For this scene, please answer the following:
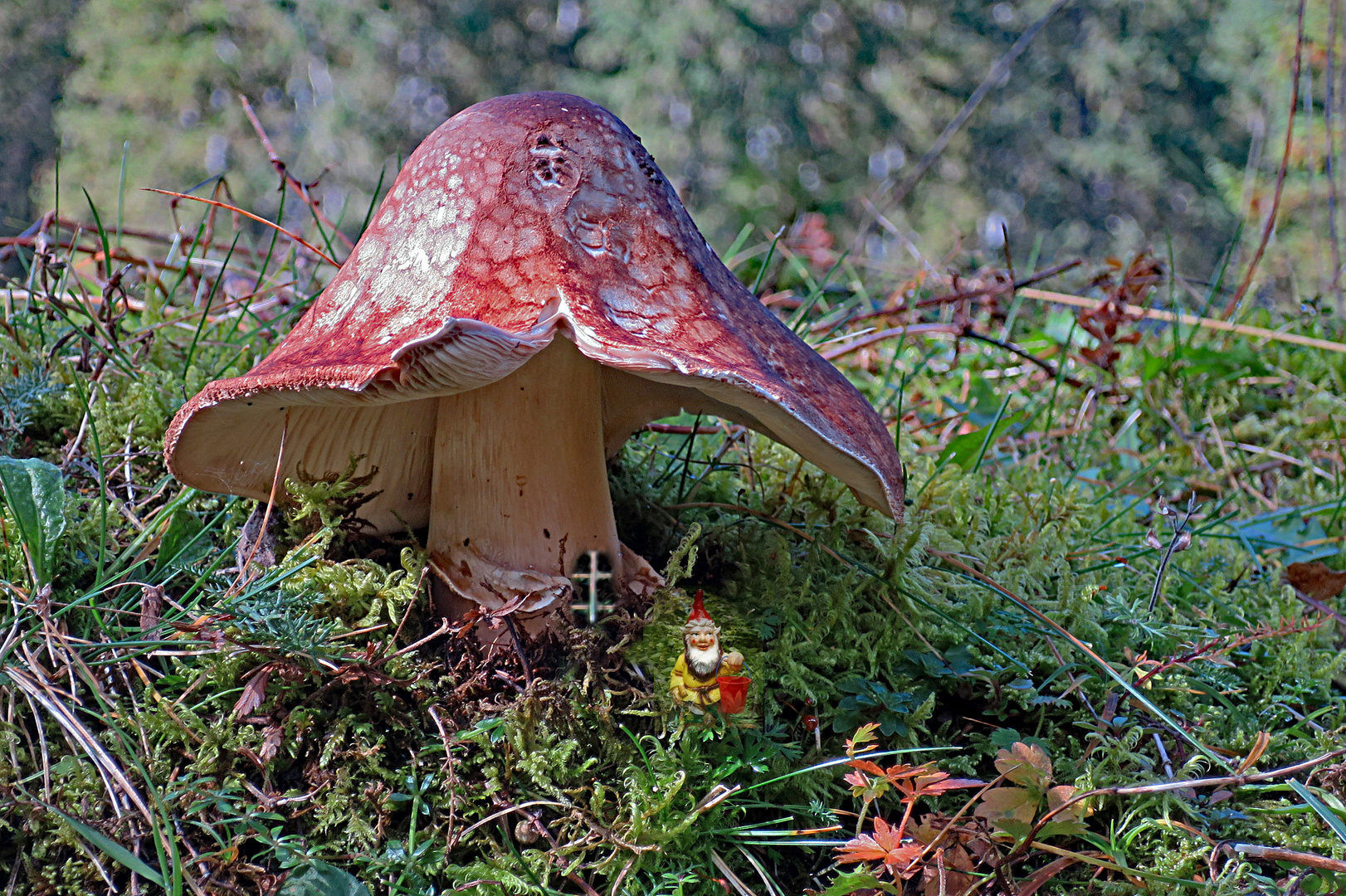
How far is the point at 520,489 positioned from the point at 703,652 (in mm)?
485

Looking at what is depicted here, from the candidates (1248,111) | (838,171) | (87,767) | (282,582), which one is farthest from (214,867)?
(1248,111)

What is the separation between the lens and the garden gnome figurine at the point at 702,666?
142cm

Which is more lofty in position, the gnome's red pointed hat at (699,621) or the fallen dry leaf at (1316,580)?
the gnome's red pointed hat at (699,621)

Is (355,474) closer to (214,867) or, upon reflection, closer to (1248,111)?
(214,867)

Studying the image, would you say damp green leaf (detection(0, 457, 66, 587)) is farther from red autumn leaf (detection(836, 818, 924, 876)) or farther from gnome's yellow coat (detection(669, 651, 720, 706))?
red autumn leaf (detection(836, 818, 924, 876))

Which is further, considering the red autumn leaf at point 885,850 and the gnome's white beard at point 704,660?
the gnome's white beard at point 704,660

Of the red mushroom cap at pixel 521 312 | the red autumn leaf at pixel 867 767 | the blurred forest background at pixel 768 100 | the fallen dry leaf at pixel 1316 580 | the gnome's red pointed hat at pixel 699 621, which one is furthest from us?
the blurred forest background at pixel 768 100

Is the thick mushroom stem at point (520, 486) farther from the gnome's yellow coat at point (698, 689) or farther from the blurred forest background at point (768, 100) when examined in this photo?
the blurred forest background at point (768, 100)

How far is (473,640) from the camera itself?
155 centimetres

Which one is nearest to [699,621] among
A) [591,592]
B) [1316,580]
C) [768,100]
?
[591,592]

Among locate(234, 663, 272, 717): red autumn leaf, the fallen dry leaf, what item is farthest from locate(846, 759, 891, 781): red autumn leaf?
the fallen dry leaf

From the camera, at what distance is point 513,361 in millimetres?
1192

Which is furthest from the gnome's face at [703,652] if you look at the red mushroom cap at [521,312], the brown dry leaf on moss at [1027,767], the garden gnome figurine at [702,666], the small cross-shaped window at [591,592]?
the brown dry leaf on moss at [1027,767]

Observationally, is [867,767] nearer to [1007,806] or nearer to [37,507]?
[1007,806]
